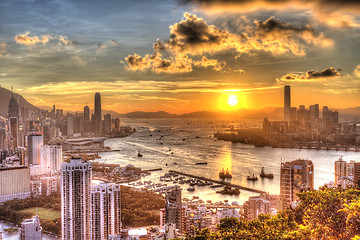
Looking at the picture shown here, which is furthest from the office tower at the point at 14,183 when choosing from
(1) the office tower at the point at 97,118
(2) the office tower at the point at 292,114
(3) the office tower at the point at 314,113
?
(1) the office tower at the point at 97,118

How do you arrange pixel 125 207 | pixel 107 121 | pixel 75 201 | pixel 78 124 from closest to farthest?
pixel 75 201
pixel 125 207
pixel 78 124
pixel 107 121

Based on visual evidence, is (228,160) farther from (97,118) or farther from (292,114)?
(97,118)

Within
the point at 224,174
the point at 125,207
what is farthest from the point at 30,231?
the point at 224,174

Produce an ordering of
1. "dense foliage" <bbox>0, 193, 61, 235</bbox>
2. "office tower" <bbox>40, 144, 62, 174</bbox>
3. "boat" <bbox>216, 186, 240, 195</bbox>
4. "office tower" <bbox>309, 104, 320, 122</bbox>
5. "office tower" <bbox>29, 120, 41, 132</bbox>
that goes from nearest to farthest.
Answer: "dense foliage" <bbox>0, 193, 61, 235</bbox>
"boat" <bbox>216, 186, 240, 195</bbox>
"office tower" <bbox>40, 144, 62, 174</bbox>
"office tower" <bbox>29, 120, 41, 132</bbox>
"office tower" <bbox>309, 104, 320, 122</bbox>

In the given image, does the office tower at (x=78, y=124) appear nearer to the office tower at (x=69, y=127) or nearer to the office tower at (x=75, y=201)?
the office tower at (x=69, y=127)

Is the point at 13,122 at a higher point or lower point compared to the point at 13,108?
lower

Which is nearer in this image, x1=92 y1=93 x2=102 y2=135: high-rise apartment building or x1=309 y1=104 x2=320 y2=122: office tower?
x1=309 y1=104 x2=320 y2=122: office tower

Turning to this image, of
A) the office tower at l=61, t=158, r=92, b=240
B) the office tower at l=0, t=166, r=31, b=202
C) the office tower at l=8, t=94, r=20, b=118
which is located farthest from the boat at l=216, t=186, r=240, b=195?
the office tower at l=8, t=94, r=20, b=118

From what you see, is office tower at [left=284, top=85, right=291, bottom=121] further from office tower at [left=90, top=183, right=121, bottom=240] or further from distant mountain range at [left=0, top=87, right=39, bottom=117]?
distant mountain range at [left=0, top=87, right=39, bottom=117]
